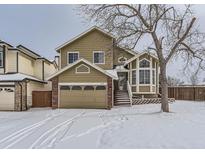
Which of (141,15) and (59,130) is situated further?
(141,15)

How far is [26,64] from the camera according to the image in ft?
104

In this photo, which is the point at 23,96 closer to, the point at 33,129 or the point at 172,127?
the point at 33,129

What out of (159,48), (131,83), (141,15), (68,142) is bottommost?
(68,142)

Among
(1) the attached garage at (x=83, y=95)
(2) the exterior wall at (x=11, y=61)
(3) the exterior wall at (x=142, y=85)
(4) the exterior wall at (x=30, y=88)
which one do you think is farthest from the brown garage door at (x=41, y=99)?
(3) the exterior wall at (x=142, y=85)

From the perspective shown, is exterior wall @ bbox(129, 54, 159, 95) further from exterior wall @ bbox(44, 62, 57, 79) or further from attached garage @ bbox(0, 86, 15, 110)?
attached garage @ bbox(0, 86, 15, 110)

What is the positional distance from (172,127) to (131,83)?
722 inches

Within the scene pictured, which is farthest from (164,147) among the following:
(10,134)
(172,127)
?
(10,134)

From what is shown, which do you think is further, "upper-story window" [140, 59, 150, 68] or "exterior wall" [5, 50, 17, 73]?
"upper-story window" [140, 59, 150, 68]

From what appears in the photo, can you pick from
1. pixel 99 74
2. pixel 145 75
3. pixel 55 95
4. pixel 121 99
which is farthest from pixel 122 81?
pixel 55 95

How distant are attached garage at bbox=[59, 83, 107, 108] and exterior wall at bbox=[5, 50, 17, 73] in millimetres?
4430

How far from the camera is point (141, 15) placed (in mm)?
24062

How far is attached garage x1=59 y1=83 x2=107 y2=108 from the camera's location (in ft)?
91.2

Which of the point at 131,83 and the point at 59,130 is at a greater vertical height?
the point at 131,83

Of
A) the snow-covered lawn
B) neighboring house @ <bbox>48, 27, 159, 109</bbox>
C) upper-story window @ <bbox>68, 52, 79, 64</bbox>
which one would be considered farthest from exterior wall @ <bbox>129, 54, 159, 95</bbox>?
the snow-covered lawn
